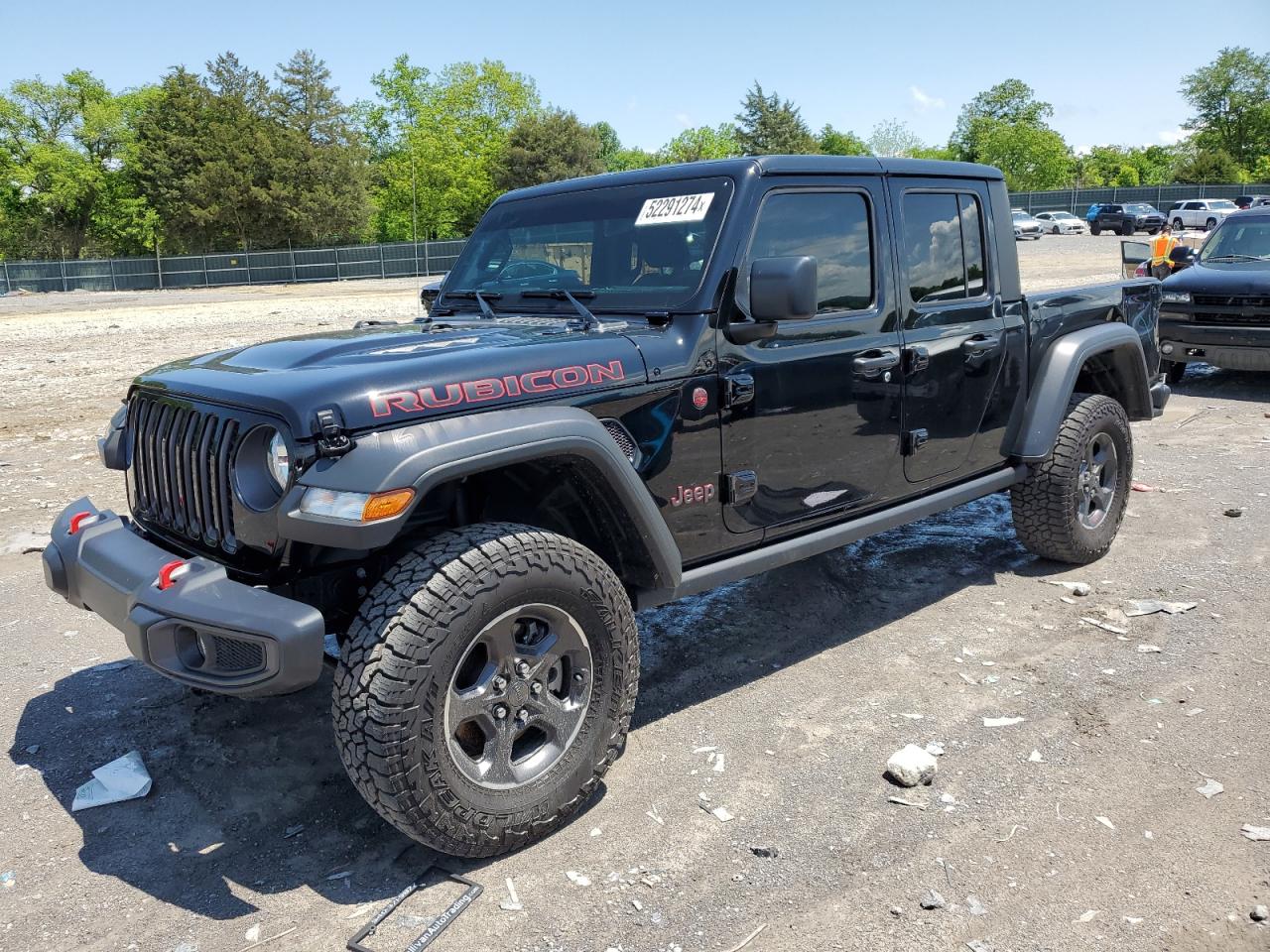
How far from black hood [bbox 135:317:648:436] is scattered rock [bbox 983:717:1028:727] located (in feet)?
6.00

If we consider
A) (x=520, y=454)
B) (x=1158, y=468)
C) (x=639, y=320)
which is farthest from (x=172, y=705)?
(x=1158, y=468)

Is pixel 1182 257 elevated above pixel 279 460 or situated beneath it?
elevated above

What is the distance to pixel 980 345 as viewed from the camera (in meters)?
4.51

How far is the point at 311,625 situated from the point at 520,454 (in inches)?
28.3

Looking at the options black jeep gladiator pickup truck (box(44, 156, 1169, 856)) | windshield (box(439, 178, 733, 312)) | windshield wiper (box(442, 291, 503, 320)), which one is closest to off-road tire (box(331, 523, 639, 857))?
black jeep gladiator pickup truck (box(44, 156, 1169, 856))

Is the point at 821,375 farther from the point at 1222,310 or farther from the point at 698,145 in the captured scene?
the point at 698,145

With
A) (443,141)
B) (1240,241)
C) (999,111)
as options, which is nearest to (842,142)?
(999,111)

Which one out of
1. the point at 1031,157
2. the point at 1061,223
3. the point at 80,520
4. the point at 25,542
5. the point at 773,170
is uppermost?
the point at 1031,157

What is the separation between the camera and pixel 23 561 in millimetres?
5676

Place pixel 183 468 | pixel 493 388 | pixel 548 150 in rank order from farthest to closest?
pixel 548 150, pixel 183 468, pixel 493 388

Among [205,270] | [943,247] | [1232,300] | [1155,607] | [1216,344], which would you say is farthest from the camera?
[205,270]

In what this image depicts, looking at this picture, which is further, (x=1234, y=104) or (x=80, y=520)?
(x=1234, y=104)

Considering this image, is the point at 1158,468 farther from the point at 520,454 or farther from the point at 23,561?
the point at 23,561

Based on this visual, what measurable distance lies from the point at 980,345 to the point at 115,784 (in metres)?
3.81
